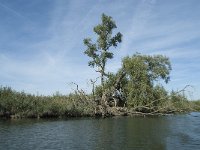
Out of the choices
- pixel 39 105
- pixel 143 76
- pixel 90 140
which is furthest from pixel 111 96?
pixel 90 140

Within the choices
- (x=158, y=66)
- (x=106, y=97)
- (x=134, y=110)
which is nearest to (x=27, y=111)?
(x=106, y=97)

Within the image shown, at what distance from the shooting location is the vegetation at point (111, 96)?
4303cm

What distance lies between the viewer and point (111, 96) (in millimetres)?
55031

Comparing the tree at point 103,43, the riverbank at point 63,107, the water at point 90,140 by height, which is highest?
the tree at point 103,43

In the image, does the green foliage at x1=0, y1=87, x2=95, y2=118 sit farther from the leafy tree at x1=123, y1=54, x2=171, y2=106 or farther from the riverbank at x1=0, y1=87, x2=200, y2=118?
the leafy tree at x1=123, y1=54, x2=171, y2=106

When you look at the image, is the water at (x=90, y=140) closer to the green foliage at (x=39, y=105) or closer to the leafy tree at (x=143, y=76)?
the green foliage at (x=39, y=105)

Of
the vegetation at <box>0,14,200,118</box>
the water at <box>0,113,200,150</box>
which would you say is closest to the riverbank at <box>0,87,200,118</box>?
the vegetation at <box>0,14,200,118</box>

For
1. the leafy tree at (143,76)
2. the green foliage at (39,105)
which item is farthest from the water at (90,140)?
the leafy tree at (143,76)

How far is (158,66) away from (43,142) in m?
40.9

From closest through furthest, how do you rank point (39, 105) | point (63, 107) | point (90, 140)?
point (90, 140) < point (39, 105) < point (63, 107)

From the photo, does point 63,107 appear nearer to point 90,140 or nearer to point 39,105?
point 39,105

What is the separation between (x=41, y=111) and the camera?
43156 millimetres

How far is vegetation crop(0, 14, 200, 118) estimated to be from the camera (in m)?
43.0

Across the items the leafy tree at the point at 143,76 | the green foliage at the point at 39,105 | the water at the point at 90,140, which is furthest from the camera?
the leafy tree at the point at 143,76
